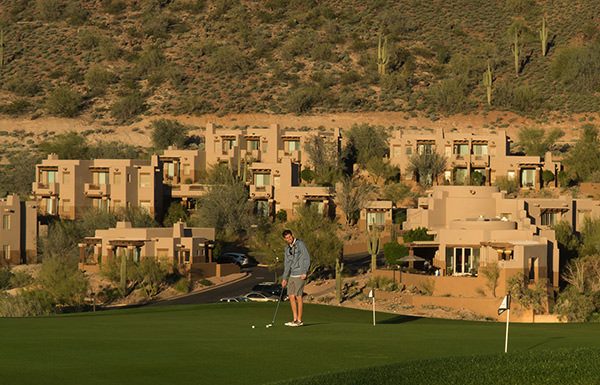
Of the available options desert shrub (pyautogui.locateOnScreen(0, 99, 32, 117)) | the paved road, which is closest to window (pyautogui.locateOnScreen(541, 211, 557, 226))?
the paved road

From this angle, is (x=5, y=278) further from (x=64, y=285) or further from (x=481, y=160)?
(x=481, y=160)

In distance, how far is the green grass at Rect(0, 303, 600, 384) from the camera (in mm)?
12500

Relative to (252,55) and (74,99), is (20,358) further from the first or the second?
(252,55)

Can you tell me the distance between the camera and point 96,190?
73.9 meters

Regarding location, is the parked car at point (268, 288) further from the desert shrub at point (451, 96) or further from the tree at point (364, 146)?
the desert shrub at point (451, 96)

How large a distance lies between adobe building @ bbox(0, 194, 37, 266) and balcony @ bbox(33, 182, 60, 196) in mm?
6487

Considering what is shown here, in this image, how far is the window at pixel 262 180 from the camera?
79.1m

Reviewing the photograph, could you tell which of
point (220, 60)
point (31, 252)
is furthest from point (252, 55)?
point (31, 252)

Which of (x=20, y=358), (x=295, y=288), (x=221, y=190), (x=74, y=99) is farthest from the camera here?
(x=74, y=99)

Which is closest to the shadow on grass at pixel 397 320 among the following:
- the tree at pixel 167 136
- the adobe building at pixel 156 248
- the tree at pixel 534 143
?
the adobe building at pixel 156 248

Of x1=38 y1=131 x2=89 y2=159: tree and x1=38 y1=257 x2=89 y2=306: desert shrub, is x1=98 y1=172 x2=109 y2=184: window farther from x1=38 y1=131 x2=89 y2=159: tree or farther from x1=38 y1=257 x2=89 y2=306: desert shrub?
x1=38 y1=257 x2=89 y2=306: desert shrub

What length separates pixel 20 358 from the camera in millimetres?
13633

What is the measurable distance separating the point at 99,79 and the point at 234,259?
71.1 m

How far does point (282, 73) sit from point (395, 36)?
2033 cm
